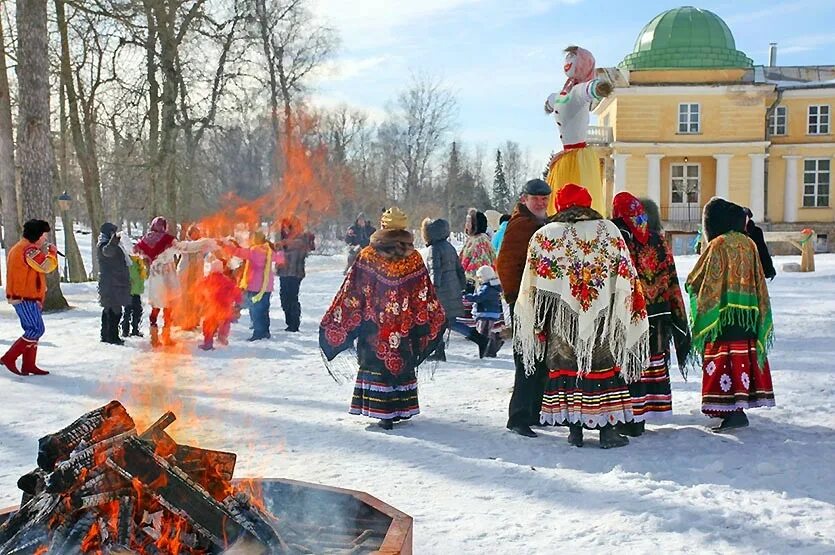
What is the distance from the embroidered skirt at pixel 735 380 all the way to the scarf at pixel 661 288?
0.96 feet

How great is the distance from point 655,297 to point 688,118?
30.3 meters

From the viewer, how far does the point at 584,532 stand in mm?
4039

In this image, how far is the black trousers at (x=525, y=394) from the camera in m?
6.02

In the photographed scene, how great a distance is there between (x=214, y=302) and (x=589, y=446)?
7.50 metres

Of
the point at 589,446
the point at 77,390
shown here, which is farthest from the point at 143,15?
the point at 589,446

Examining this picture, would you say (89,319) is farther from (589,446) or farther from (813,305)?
(813,305)

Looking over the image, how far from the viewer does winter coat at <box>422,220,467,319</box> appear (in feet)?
29.3

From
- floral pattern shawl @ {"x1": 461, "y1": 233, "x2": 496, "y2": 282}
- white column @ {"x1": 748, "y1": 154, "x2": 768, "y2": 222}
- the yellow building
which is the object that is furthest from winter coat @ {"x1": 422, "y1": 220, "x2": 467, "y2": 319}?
white column @ {"x1": 748, "y1": 154, "x2": 768, "y2": 222}

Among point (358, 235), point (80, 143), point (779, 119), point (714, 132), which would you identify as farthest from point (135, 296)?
point (779, 119)

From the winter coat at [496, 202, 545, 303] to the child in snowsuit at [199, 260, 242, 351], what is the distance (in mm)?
5566

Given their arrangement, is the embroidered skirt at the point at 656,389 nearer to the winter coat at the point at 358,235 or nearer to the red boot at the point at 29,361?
the red boot at the point at 29,361

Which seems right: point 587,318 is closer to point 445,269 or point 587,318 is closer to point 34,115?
point 445,269

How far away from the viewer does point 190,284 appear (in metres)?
11.4

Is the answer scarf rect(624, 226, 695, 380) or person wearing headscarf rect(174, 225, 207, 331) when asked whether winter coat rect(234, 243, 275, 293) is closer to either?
person wearing headscarf rect(174, 225, 207, 331)
